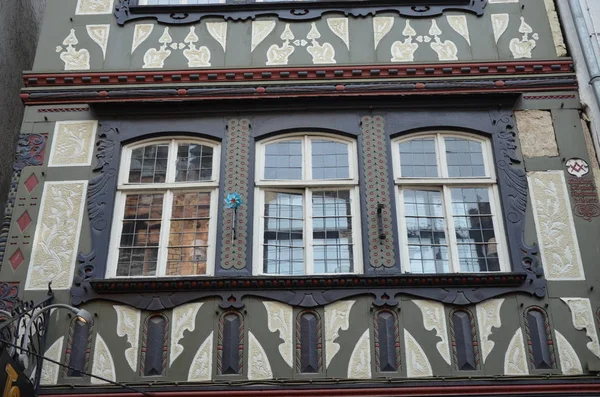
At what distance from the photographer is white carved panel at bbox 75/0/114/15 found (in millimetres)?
11492

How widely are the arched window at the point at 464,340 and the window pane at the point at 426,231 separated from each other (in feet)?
2.00

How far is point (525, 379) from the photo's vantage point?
8641mm

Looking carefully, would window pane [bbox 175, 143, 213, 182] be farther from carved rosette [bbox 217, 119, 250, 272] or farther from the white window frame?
carved rosette [bbox 217, 119, 250, 272]

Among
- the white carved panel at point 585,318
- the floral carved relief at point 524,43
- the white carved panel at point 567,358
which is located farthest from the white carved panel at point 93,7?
the white carved panel at point 567,358

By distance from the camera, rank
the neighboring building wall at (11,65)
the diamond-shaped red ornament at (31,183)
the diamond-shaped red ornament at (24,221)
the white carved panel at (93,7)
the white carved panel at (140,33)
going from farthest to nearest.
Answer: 1. the neighboring building wall at (11,65)
2. the white carved panel at (93,7)
3. the white carved panel at (140,33)
4. the diamond-shaped red ornament at (31,183)
5. the diamond-shaped red ornament at (24,221)

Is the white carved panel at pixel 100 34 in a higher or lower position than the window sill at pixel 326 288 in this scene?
higher

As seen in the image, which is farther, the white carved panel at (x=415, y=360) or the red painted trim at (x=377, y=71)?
the red painted trim at (x=377, y=71)

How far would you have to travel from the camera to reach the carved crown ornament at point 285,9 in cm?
1133

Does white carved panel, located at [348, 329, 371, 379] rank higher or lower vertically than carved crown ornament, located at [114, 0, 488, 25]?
lower

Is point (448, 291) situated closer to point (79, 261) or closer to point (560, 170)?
point (560, 170)

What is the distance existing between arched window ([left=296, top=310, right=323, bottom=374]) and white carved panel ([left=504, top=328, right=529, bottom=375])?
191cm

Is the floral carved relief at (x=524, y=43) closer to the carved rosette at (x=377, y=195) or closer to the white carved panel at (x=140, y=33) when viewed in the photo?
the carved rosette at (x=377, y=195)

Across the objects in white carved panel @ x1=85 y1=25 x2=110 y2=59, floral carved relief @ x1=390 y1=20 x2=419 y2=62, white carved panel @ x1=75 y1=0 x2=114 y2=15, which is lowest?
floral carved relief @ x1=390 y1=20 x2=419 y2=62

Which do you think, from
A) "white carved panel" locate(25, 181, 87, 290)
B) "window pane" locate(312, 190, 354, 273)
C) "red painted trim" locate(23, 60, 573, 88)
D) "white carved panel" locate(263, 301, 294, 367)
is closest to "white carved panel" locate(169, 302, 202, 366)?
"white carved panel" locate(263, 301, 294, 367)
